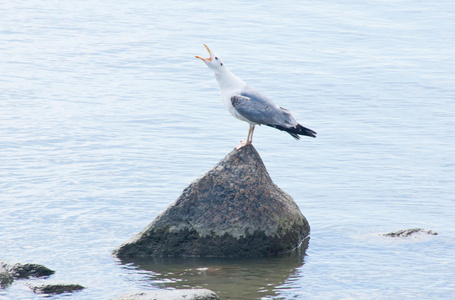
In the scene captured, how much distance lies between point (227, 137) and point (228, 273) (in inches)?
279

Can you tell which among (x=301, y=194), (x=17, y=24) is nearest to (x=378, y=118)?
(x=301, y=194)

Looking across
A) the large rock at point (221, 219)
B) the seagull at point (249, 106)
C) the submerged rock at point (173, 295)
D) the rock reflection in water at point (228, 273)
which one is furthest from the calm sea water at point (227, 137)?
the seagull at point (249, 106)

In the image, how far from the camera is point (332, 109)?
19297mm

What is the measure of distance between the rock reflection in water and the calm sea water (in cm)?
3

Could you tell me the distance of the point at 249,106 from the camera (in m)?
9.89

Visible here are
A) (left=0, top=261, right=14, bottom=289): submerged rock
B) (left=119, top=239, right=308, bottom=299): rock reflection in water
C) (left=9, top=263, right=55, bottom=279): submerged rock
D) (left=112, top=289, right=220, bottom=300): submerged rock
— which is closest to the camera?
(left=112, top=289, right=220, bottom=300): submerged rock

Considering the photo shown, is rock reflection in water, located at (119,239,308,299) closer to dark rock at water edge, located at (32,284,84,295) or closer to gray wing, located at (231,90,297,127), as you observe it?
dark rock at water edge, located at (32,284,84,295)

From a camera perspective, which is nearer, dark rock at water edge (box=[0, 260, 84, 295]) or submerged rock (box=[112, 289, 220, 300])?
submerged rock (box=[112, 289, 220, 300])

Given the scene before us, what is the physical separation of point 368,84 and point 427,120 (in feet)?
11.6

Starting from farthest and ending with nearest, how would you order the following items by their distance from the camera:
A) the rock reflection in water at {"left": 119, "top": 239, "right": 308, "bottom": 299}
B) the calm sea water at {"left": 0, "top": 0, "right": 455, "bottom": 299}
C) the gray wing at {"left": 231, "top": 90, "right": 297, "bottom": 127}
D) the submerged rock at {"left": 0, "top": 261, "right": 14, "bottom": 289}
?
the calm sea water at {"left": 0, "top": 0, "right": 455, "bottom": 299}, the gray wing at {"left": 231, "top": 90, "right": 297, "bottom": 127}, the rock reflection in water at {"left": 119, "top": 239, "right": 308, "bottom": 299}, the submerged rock at {"left": 0, "top": 261, "right": 14, "bottom": 289}

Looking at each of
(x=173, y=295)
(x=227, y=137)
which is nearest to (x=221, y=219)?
(x=173, y=295)

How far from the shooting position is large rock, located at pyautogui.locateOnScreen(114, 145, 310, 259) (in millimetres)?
10133

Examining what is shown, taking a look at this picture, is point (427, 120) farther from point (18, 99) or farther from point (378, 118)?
point (18, 99)

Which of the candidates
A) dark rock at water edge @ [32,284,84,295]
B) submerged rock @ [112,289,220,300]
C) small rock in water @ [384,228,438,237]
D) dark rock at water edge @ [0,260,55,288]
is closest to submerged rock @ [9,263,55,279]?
dark rock at water edge @ [0,260,55,288]
